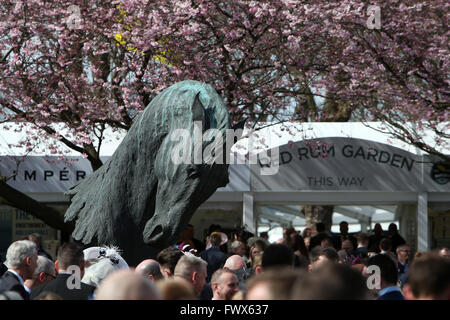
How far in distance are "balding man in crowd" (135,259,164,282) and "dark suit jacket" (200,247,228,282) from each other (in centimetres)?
336

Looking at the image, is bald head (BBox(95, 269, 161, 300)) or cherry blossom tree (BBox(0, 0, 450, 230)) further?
cherry blossom tree (BBox(0, 0, 450, 230))

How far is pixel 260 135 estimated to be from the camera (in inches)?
623

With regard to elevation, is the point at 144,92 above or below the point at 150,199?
→ above

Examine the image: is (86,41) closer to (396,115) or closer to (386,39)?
(386,39)

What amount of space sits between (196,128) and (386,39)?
993cm

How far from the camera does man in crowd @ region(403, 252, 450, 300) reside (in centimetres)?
351

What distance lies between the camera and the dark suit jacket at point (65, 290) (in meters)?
5.08

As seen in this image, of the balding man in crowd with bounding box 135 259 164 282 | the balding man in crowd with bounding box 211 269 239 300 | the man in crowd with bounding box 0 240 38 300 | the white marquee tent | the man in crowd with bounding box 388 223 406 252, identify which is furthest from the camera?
the white marquee tent

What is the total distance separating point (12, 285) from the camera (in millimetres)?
4984

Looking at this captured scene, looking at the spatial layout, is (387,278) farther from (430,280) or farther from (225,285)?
(430,280)

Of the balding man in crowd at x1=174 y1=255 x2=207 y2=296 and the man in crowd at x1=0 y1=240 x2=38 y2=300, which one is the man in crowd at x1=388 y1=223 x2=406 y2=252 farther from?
the man in crowd at x1=0 y1=240 x2=38 y2=300

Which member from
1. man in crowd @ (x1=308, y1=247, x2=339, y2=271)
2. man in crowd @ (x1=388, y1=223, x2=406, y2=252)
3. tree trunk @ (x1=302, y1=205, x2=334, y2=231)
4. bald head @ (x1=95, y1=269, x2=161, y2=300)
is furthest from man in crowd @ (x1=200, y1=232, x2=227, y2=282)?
tree trunk @ (x1=302, y1=205, x2=334, y2=231)
